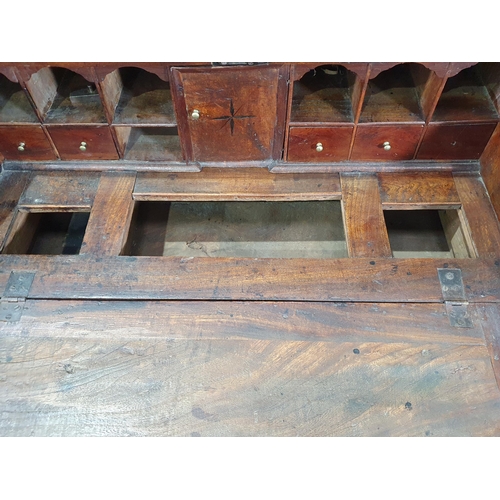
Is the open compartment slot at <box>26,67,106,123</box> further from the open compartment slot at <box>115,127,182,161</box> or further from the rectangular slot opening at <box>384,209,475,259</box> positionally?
the rectangular slot opening at <box>384,209,475,259</box>

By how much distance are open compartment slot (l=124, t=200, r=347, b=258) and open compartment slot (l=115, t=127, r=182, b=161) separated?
1.07 ft

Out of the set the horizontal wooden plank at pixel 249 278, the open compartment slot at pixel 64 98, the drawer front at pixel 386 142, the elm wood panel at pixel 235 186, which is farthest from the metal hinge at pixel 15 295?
the drawer front at pixel 386 142

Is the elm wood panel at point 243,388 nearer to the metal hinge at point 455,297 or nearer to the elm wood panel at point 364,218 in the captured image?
the metal hinge at point 455,297

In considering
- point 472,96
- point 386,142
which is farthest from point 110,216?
point 472,96

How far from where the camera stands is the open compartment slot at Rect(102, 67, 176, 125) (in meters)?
1.79

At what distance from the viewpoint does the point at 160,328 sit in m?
1.54

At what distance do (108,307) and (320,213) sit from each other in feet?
4.07

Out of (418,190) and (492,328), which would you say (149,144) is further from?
(492,328)

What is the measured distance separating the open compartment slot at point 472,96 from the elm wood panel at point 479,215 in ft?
0.90

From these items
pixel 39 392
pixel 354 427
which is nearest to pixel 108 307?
pixel 39 392

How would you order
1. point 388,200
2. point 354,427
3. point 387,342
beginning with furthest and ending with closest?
point 388,200 < point 387,342 < point 354,427

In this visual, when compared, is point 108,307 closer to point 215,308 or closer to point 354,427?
point 215,308

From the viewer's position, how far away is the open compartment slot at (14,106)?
1.79 metres

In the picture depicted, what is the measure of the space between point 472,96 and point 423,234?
70 cm
